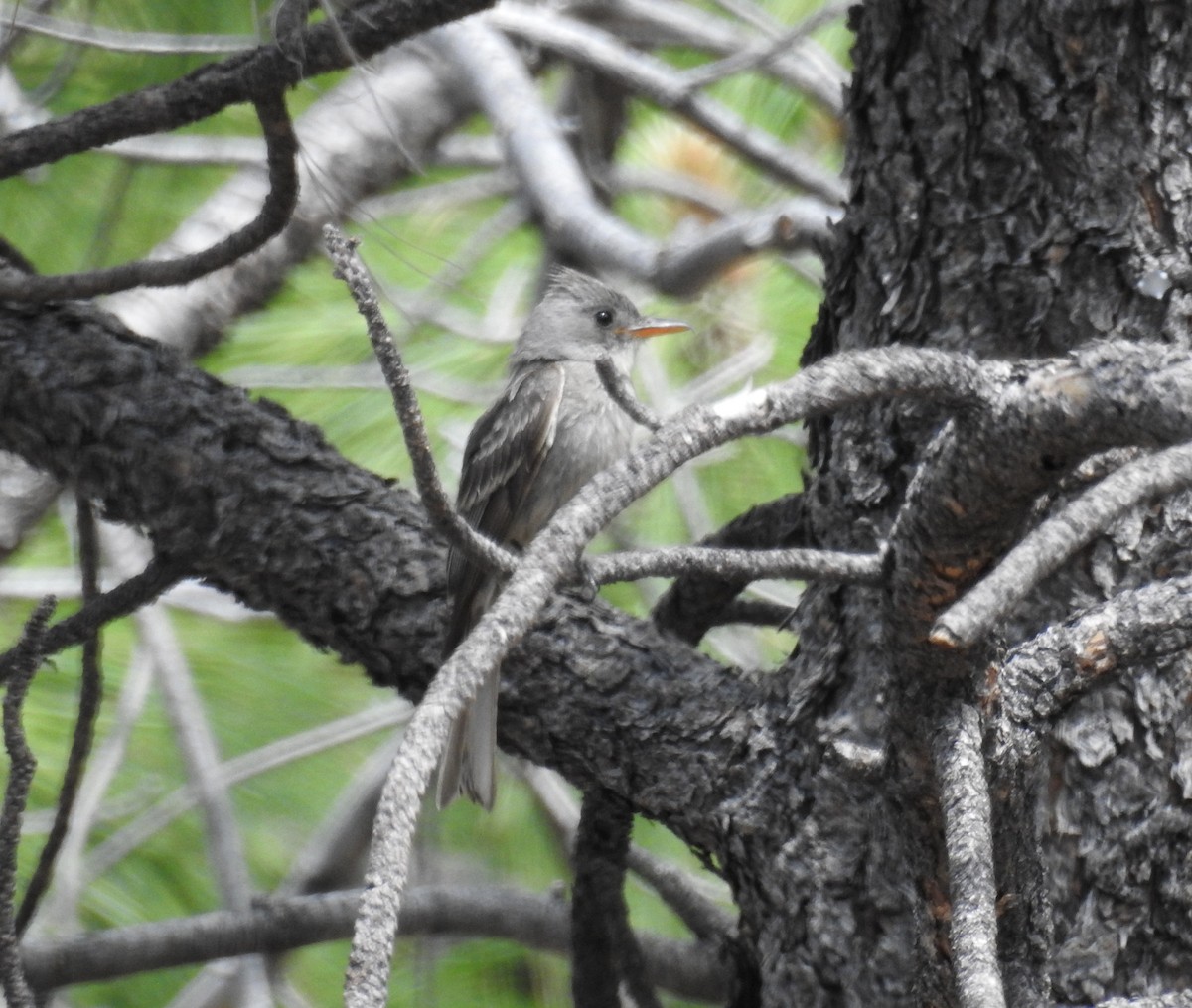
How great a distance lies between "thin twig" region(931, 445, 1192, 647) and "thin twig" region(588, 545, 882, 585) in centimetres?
32

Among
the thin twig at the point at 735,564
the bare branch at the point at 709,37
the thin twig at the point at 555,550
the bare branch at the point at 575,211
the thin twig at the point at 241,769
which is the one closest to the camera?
the thin twig at the point at 555,550

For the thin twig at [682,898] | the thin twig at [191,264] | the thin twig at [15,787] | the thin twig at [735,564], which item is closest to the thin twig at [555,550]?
the thin twig at [735,564]

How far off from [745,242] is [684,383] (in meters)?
1.62

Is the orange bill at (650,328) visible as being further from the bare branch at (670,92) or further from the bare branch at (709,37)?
the bare branch at (709,37)

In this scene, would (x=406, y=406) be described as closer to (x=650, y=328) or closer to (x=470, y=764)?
(x=470, y=764)

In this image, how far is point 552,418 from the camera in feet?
12.9

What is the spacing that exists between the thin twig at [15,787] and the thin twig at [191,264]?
58 centimetres

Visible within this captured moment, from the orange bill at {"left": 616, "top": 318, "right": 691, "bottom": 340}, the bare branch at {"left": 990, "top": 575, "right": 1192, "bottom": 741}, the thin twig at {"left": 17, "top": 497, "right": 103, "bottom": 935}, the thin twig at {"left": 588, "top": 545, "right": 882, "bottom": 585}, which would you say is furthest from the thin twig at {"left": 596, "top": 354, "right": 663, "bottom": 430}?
the orange bill at {"left": 616, "top": 318, "right": 691, "bottom": 340}

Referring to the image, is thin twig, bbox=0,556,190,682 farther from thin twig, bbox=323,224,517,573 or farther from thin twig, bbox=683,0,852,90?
thin twig, bbox=683,0,852,90

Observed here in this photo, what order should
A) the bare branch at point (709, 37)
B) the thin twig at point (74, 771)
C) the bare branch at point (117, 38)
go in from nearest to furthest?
the thin twig at point (74, 771), the bare branch at point (117, 38), the bare branch at point (709, 37)

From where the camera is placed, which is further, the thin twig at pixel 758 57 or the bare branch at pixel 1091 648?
the thin twig at pixel 758 57

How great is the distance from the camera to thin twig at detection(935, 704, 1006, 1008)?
1.19 metres

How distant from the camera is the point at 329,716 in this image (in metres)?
4.27

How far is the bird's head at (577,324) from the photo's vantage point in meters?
4.14
